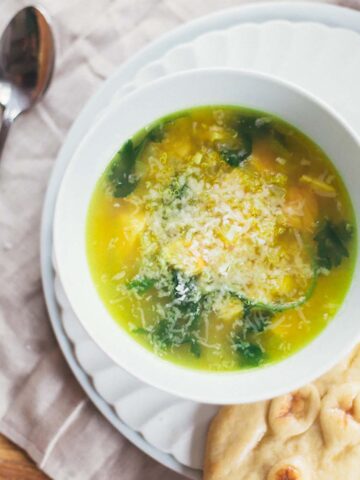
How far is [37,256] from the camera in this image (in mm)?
2219

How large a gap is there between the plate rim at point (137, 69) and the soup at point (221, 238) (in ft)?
0.89

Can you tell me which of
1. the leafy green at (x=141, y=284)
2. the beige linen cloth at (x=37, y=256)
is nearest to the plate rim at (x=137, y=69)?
the beige linen cloth at (x=37, y=256)

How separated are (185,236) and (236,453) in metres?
0.62

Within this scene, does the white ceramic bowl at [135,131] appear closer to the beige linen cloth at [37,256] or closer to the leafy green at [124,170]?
the leafy green at [124,170]

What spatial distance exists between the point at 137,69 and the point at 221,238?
0.58 meters

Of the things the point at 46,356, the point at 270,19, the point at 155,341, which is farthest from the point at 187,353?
the point at 270,19

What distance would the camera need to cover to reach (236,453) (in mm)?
1969

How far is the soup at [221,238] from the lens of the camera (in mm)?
1828

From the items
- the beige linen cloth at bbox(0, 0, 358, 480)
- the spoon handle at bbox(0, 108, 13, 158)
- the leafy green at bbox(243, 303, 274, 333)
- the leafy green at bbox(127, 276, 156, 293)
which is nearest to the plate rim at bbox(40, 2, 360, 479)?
the beige linen cloth at bbox(0, 0, 358, 480)

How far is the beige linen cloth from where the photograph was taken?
86.2 inches

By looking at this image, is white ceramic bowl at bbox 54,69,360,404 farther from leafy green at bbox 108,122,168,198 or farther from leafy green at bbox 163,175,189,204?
leafy green at bbox 163,175,189,204

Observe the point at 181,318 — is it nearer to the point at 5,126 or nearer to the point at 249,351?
the point at 249,351

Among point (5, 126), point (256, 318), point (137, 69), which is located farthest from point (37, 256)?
→ point (256, 318)

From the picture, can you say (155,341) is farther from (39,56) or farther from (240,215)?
(39,56)
